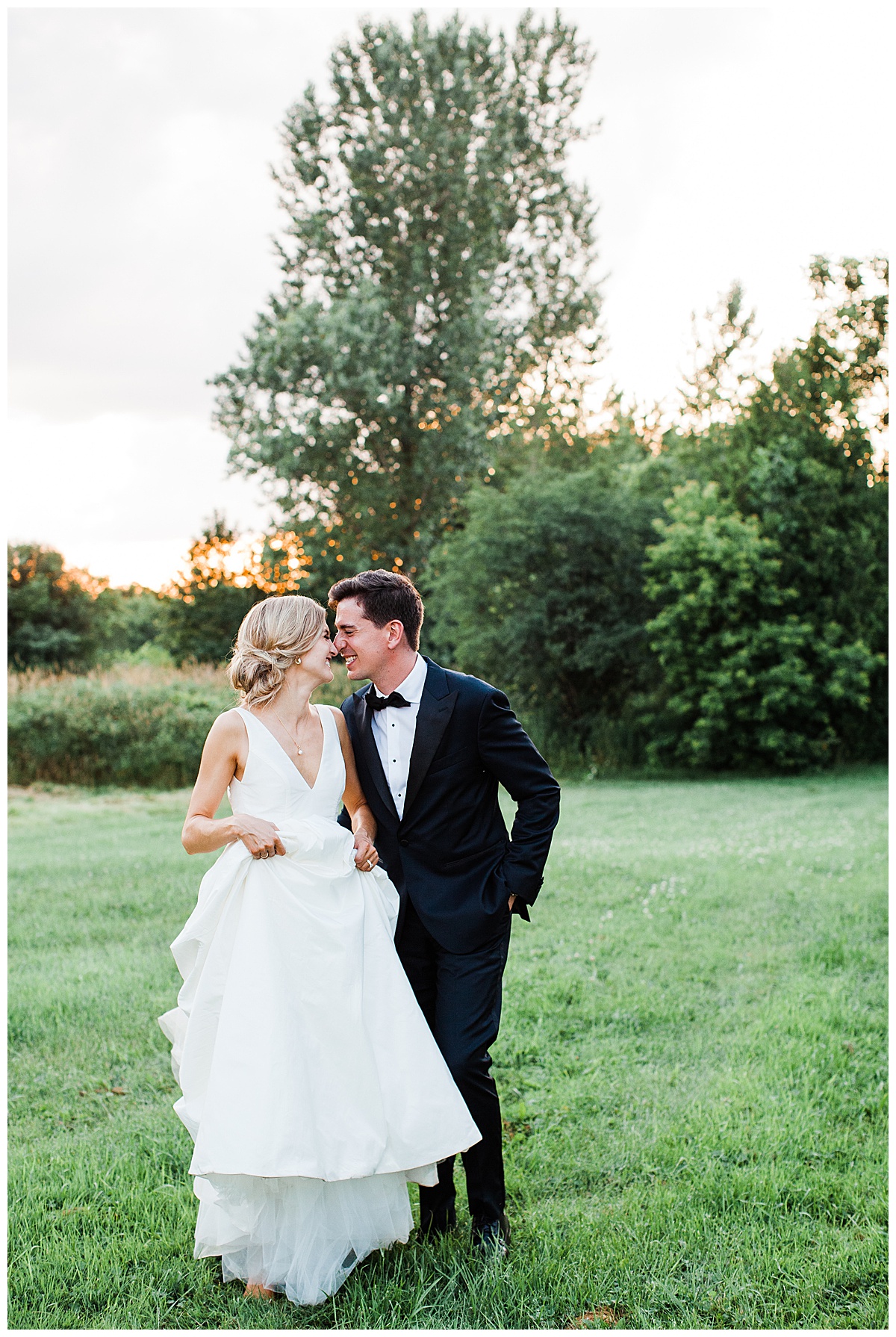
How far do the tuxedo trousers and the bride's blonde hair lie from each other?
0.96 meters

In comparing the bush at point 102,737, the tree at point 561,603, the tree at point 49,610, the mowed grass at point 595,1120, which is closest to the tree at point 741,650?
the tree at point 561,603

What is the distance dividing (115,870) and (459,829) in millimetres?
8071

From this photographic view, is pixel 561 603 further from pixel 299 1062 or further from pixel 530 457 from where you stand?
pixel 299 1062

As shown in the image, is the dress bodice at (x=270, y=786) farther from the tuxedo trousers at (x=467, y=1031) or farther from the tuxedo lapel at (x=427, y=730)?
the tuxedo trousers at (x=467, y=1031)

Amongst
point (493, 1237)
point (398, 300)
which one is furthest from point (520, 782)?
point (398, 300)

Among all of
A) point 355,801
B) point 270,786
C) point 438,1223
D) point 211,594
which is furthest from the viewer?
point 211,594

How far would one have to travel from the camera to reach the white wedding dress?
315cm

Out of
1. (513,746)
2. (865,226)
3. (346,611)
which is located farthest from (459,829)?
(865,226)

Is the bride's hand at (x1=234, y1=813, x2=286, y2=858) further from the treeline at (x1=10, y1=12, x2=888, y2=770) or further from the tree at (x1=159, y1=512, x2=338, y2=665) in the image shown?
the tree at (x1=159, y1=512, x2=338, y2=665)

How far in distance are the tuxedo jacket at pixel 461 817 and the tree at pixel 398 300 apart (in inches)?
962

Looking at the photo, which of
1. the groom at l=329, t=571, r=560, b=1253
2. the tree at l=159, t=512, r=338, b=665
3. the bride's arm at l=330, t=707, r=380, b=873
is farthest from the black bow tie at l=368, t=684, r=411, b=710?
the tree at l=159, t=512, r=338, b=665

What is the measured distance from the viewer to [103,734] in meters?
19.8

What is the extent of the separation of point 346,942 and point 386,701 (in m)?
0.89

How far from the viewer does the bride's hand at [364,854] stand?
11.6 feet
